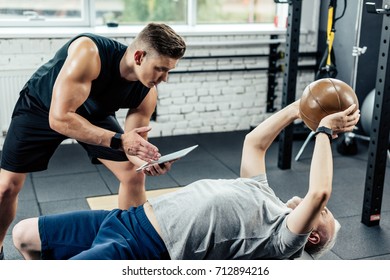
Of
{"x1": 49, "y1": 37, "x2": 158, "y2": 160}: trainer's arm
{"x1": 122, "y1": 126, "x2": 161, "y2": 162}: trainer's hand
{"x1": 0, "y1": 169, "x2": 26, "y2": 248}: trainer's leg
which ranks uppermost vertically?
{"x1": 49, "y1": 37, "x2": 158, "y2": 160}: trainer's arm

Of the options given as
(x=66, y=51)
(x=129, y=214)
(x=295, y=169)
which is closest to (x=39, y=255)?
(x=129, y=214)

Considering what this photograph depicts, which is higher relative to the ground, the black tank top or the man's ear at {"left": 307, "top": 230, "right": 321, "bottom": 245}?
the black tank top

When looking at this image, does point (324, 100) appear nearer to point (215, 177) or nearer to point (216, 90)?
point (215, 177)

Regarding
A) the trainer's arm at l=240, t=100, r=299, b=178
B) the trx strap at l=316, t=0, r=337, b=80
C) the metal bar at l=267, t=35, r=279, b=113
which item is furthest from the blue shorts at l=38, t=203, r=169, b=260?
the metal bar at l=267, t=35, r=279, b=113

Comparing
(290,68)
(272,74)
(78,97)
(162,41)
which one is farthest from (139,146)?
(272,74)

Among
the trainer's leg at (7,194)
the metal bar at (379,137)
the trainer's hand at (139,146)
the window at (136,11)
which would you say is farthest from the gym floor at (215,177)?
the window at (136,11)

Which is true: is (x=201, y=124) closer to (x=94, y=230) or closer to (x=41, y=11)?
(x=41, y=11)

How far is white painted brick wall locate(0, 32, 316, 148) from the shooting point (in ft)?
16.2

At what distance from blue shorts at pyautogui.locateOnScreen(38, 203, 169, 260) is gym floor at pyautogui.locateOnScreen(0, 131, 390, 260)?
0.84 meters

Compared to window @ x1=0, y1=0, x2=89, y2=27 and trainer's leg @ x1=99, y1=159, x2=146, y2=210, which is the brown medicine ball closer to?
trainer's leg @ x1=99, y1=159, x2=146, y2=210

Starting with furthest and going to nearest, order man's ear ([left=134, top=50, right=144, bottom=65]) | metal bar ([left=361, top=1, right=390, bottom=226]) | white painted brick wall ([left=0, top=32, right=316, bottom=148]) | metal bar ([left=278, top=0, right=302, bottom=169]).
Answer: white painted brick wall ([left=0, top=32, right=316, bottom=148]) → metal bar ([left=278, top=0, right=302, bottom=169]) → metal bar ([left=361, top=1, right=390, bottom=226]) → man's ear ([left=134, top=50, right=144, bottom=65])

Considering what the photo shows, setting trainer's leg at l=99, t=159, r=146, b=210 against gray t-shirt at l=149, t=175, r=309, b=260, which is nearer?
gray t-shirt at l=149, t=175, r=309, b=260

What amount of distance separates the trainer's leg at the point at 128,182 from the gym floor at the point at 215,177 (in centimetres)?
66

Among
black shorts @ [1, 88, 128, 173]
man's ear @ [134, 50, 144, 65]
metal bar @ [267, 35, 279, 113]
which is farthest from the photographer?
metal bar @ [267, 35, 279, 113]
